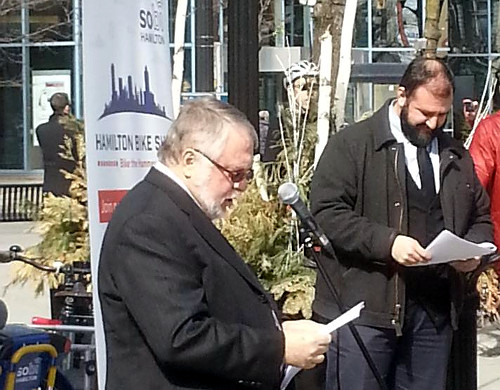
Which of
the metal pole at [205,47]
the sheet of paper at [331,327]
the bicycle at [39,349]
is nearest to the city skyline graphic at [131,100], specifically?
the bicycle at [39,349]

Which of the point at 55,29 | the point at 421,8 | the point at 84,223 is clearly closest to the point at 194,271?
the point at 84,223

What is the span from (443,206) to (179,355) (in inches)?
78.7

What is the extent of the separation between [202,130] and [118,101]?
55.7 inches

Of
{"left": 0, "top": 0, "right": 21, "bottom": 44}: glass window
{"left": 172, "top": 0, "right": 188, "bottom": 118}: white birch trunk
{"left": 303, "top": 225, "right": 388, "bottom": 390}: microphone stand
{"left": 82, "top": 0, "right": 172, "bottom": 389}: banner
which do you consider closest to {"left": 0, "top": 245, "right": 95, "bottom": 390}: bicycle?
{"left": 82, "top": 0, "right": 172, "bottom": 389}: banner

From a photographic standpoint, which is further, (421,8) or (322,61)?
(421,8)

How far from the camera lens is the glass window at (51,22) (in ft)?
84.6

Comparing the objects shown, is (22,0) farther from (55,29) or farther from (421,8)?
(421,8)

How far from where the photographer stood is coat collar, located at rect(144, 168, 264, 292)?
293 cm

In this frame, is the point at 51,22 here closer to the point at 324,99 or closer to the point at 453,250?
the point at 324,99

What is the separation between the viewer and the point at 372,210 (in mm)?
4484

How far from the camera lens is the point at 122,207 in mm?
2969

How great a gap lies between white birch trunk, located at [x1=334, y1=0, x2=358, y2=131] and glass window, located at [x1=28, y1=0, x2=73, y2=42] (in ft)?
58.6

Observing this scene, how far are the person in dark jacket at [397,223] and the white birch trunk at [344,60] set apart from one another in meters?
3.47

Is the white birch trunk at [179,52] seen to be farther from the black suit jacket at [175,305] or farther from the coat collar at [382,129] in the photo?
the black suit jacket at [175,305]
